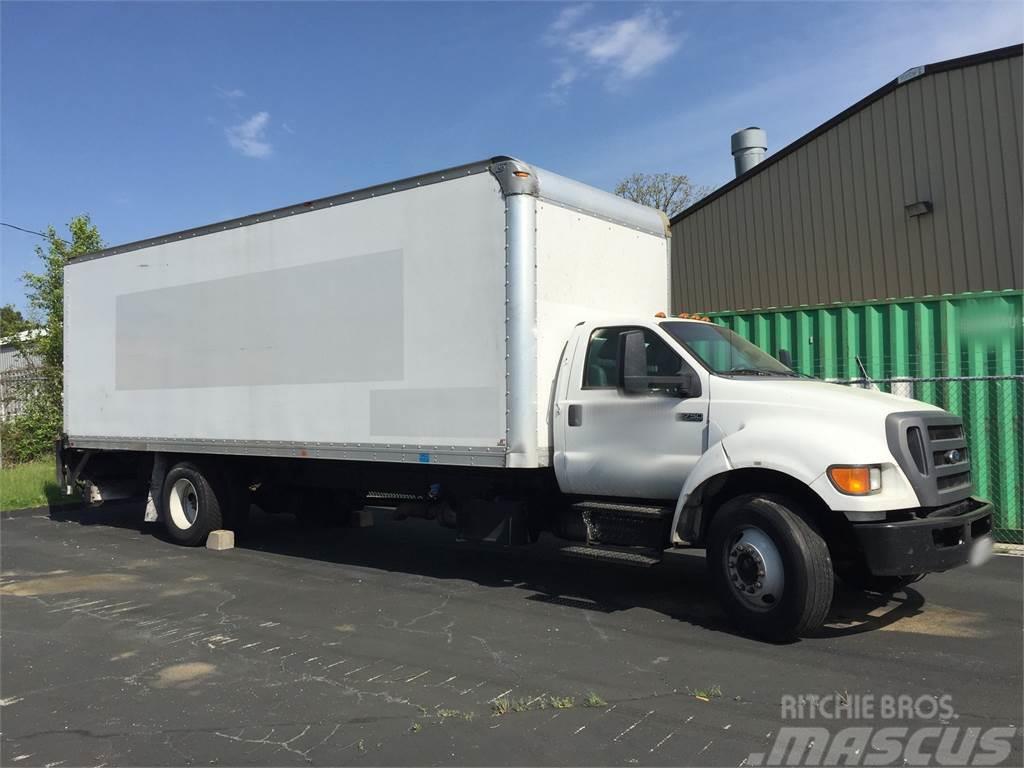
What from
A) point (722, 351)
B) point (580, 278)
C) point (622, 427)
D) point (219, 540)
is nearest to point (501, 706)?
point (622, 427)

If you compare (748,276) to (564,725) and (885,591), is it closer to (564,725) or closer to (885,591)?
(885,591)

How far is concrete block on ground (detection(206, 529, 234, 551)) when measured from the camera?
936cm

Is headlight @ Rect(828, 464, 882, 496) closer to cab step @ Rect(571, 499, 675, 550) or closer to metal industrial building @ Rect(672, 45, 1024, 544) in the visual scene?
cab step @ Rect(571, 499, 675, 550)

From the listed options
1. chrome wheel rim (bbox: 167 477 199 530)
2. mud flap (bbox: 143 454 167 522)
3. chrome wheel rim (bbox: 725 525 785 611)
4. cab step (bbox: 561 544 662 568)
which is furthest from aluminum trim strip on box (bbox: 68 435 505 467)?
chrome wheel rim (bbox: 725 525 785 611)

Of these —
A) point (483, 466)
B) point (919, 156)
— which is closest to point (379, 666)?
point (483, 466)

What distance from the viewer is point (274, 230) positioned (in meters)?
8.30

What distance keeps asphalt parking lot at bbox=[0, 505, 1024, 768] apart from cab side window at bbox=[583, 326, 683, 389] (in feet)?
5.96

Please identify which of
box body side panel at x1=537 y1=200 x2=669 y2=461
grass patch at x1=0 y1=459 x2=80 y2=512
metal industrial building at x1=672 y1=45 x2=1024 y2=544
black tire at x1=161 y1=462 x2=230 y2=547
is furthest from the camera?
grass patch at x1=0 y1=459 x2=80 y2=512

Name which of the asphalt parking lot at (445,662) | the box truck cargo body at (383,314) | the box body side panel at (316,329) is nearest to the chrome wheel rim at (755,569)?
the asphalt parking lot at (445,662)

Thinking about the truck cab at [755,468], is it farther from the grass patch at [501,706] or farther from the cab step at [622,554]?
the grass patch at [501,706]

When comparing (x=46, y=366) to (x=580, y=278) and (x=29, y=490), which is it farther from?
(x=580, y=278)

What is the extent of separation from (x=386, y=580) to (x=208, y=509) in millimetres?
2901

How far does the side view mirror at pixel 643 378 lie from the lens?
6023 millimetres

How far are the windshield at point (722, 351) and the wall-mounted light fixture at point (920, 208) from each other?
713 cm
